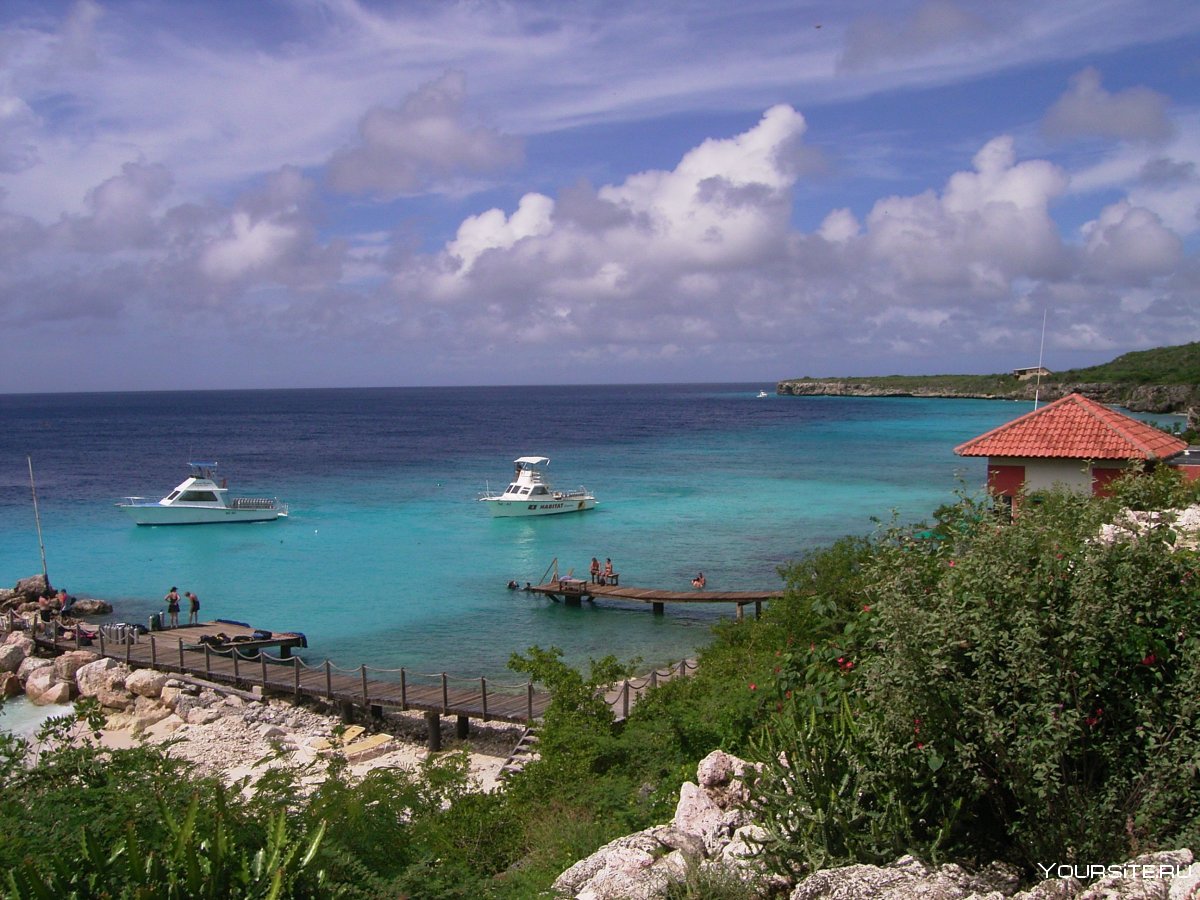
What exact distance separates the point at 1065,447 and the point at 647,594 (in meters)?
17.2

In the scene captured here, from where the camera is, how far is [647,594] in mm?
32844

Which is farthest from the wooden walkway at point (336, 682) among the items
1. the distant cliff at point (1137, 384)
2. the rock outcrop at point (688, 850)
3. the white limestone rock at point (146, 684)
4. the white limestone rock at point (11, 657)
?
the distant cliff at point (1137, 384)

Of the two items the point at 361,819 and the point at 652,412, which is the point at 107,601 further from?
the point at 652,412

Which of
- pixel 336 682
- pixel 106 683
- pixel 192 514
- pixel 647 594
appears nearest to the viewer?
pixel 336 682

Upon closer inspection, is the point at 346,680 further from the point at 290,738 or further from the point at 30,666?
the point at 30,666

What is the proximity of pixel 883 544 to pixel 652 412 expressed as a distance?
168 m

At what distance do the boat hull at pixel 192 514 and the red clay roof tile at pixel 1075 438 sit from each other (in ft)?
140

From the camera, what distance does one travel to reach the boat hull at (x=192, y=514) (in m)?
51.1

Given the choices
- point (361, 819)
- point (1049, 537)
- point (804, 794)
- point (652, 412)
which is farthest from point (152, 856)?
point (652, 412)

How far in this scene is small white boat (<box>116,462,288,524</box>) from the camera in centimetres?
5122

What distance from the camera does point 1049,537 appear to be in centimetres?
640

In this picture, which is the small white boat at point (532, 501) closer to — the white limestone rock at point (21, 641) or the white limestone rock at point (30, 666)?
the white limestone rock at point (21, 641)

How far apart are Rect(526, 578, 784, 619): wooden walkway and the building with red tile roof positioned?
12.2 metres

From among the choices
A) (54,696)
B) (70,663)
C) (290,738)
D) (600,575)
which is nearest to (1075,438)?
(290,738)
